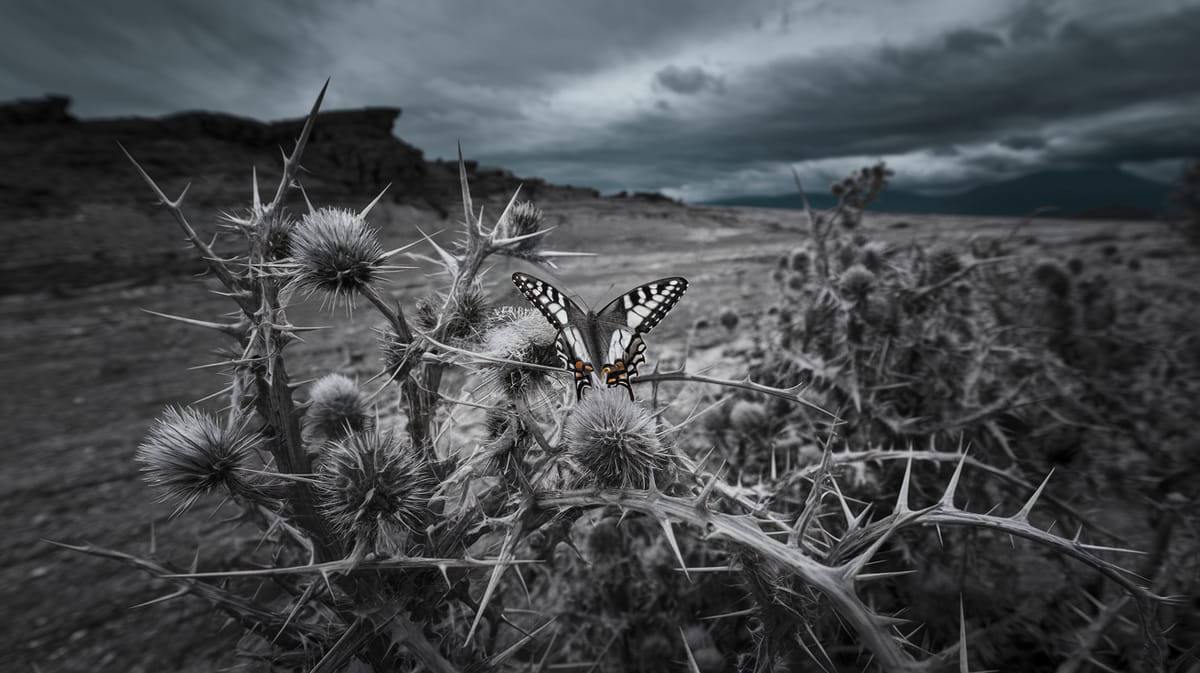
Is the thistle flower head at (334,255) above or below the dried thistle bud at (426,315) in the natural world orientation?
above

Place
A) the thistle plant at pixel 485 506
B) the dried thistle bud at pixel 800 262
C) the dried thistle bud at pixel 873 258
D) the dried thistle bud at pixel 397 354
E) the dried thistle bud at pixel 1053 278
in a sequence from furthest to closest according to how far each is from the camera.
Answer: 1. the dried thistle bud at pixel 1053 278
2. the dried thistle bud at pixel 800 262
3. the dried thistle bud at pixel 873 258
4. the dried thistle bud at pixel 397 354
5. the thistle plant at pixel 485 506

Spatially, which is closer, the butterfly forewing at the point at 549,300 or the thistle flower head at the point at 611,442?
the thistle flower head at the point at 611,442

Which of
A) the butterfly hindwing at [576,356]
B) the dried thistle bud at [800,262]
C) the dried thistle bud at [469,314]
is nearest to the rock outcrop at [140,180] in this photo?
the dried thistle bud at [800,262]

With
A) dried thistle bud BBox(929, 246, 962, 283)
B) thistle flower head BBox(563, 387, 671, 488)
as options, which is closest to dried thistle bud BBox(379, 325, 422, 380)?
thistle flower head BBox(563, 387, 671, 488)

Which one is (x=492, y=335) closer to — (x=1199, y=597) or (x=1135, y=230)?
(x=1199, y=597)

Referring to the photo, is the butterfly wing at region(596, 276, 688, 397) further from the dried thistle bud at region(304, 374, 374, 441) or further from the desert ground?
the dried thistle bud at region(304, 374, 374, 441)

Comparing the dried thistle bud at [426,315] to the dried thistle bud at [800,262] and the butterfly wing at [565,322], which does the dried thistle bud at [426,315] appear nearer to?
the butterfly wing at [565,322]

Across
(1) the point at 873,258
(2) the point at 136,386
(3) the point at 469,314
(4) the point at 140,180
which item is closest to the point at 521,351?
(3) the point at 469,314

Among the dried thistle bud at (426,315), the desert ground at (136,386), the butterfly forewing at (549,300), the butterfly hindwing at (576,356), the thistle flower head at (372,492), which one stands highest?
the butterfly forewing at (549,300)
